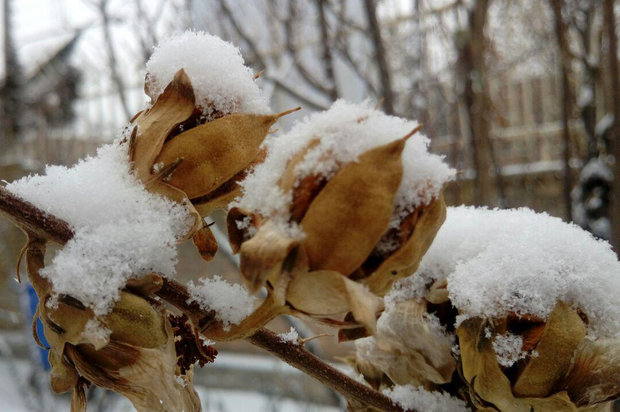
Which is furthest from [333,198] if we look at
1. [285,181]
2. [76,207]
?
[76,207]

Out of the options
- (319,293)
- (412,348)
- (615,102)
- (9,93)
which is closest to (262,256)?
(319,293)

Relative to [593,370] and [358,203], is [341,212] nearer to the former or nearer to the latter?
[358,203]

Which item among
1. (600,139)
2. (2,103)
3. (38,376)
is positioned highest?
(2,103)

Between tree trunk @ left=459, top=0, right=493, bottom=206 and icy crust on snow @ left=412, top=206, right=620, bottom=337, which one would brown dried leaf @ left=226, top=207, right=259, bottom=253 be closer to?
icy crust on snow @ left=412, top=206, right=620, bottom=337

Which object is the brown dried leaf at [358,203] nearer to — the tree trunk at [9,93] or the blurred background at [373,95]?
the blurred background at [373,95]

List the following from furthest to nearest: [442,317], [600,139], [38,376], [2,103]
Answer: [2,103]
[38,376]
[600,139]
[442,317]

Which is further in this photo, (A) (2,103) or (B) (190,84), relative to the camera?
(A) (2,103)

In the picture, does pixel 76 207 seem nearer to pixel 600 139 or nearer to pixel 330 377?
pixel 330 377

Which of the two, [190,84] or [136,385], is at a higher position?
[190,84]
